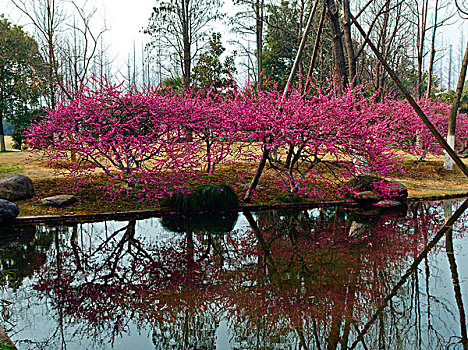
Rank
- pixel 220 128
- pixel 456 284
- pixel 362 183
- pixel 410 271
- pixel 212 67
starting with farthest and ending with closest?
pixel 212 67 → pixel 362 183 → pixel 220 128 → pixel 410 271 → pixel 456 284

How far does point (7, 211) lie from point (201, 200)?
410 cm

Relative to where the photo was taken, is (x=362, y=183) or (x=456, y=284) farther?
(x=362, y=183)

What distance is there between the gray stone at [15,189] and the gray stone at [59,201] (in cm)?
66

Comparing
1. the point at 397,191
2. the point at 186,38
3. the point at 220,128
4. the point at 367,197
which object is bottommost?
the point at 367,197

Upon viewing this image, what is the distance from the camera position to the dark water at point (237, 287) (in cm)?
370

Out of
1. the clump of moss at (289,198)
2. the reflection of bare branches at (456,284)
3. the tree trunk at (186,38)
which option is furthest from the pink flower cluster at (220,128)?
the tree trunk at (186,38)

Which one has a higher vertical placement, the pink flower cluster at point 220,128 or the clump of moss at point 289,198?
the pink flower cluster at point 220,128

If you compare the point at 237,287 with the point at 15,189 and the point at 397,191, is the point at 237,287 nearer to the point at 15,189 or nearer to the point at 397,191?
the point at 397,191

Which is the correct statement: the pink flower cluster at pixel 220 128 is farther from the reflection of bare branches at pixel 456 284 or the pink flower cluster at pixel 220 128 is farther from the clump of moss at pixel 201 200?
the reflection of bare branches at pixel 456 284

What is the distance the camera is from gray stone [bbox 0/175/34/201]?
9.66 m

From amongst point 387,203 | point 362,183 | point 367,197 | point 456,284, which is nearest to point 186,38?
point 362,183

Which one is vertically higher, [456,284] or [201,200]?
[201,200]

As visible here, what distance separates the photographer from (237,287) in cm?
478

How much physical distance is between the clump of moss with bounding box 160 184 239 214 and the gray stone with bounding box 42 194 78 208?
221 centimetres
